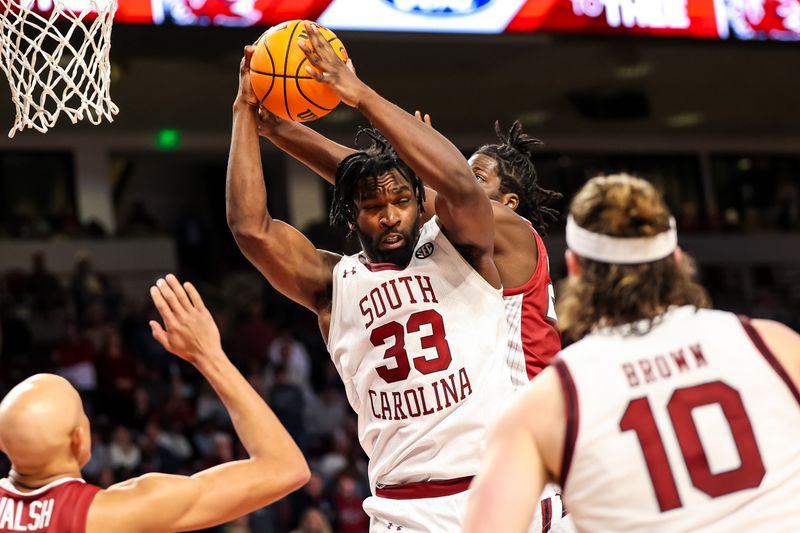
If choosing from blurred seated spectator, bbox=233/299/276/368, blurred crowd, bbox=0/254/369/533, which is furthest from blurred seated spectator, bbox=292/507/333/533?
blurred seated spectator, bbox=233/299/276/368

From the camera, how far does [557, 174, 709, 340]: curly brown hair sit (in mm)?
2623

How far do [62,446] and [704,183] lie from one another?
1696 cm

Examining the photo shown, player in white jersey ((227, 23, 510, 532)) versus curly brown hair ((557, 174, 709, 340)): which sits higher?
curly brown hair ((557, 174, 709, 340))

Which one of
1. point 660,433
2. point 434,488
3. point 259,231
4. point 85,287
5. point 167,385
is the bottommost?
point 167,385

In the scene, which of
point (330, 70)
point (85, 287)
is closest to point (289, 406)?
point (85, 287)

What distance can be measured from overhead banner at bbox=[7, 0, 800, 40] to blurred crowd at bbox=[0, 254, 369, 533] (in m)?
4.32

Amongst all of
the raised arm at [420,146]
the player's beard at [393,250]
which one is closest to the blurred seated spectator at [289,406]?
the player's beard at [393,250]

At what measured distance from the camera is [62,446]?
2775 millimetres

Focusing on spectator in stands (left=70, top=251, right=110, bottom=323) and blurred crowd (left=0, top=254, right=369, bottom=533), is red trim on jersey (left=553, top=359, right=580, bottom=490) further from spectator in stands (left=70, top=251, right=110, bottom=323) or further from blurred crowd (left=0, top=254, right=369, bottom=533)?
spectator in stands (left=70, top=251, right=110, bottom=323)

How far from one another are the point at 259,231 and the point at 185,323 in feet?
5.10

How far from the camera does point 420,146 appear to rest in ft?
12.5

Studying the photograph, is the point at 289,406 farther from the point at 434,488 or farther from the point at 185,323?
the point at 185,323

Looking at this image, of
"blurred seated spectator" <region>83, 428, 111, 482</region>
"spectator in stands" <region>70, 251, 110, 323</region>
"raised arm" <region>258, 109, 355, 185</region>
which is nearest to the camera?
"raised arm" <region>258, 109, 355, 185</region>

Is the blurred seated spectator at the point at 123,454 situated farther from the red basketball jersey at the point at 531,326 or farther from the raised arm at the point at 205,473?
the raised arm at the point at 205,473
